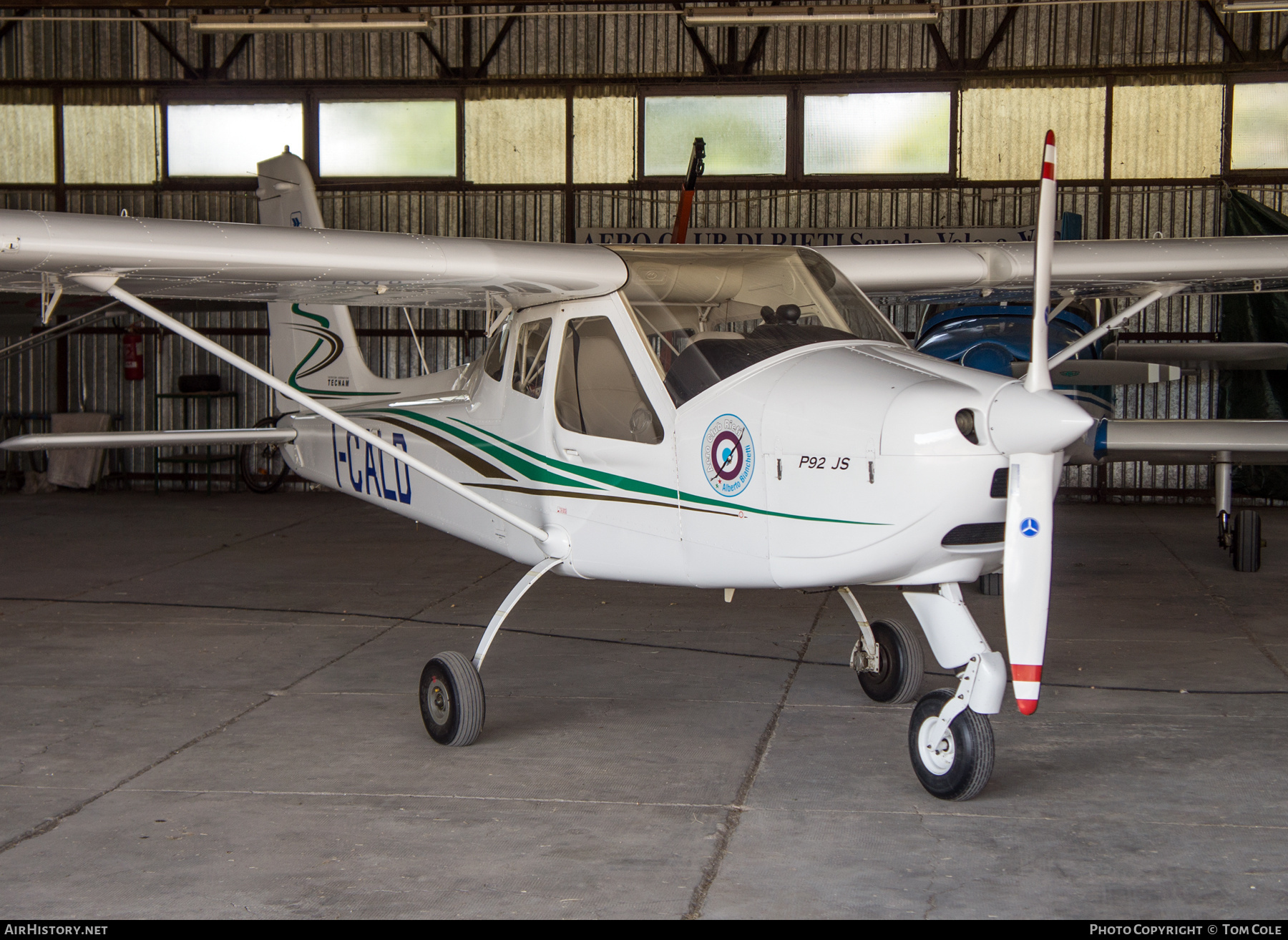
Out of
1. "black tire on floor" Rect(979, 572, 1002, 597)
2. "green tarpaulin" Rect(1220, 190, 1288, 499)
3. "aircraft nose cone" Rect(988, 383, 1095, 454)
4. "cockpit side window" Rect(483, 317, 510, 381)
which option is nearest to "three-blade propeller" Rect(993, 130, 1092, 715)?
"aircraft nose cone" Rect(988, 383, 1095, 454)

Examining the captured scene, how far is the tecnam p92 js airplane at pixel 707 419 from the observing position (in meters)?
3.89

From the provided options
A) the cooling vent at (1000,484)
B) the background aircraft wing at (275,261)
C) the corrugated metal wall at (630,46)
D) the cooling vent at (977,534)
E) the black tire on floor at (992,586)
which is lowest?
the black tire on floor at (992,586)

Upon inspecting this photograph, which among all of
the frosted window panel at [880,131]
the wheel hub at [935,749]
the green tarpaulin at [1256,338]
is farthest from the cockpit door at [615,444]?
the green tarpaulin at [1256,338]

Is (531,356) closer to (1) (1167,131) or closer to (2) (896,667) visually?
(2) (896,667)

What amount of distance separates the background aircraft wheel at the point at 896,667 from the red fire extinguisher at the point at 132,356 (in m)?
13.6

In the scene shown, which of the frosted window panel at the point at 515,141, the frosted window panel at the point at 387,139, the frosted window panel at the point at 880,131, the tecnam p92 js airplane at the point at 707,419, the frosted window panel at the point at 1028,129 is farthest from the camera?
the frosted window panel at the point at 387,139

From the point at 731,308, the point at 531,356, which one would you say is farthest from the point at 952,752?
A: the point at 531,356

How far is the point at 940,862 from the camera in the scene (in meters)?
3.72

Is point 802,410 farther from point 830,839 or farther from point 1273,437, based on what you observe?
point 1273,437

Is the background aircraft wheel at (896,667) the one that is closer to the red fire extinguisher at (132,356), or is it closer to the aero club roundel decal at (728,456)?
the aero club roundel decal at (728,456)

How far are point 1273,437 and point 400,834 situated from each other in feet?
22.6

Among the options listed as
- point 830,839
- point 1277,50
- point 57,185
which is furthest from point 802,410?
point 57,185

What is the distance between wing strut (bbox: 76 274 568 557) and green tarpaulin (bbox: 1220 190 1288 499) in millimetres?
12194

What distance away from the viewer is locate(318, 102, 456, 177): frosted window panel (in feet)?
53.6
